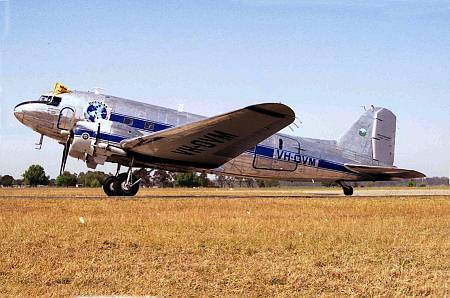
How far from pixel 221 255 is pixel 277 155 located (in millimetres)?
20810

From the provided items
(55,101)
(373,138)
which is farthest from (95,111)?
(373,138)

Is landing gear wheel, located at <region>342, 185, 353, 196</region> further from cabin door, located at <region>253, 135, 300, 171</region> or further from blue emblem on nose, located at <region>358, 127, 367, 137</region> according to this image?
cabin door, located at <region>253, 135, 300, 171</region>

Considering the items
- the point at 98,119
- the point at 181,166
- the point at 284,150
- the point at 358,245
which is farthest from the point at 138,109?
the point at 358,245

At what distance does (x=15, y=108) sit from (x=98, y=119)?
175 inches

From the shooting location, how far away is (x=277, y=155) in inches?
1224

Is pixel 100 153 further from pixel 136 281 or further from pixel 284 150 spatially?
pixel 136 281

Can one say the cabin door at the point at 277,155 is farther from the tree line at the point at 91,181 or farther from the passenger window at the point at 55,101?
the tree line at the point at 91,181

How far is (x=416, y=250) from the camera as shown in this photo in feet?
36.7

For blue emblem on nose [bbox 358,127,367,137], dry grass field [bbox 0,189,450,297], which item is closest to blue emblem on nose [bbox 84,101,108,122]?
dry grass field [bbox 0,189,450,297]

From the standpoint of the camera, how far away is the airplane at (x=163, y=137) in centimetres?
2711

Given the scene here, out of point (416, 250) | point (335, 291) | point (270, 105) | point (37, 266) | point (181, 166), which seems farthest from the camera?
point (181, 166)

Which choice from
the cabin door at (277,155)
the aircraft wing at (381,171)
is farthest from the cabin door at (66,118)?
the aircraft wing at (381,171)

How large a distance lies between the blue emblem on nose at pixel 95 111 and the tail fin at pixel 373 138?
14808mm

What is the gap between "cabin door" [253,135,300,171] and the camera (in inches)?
1208
